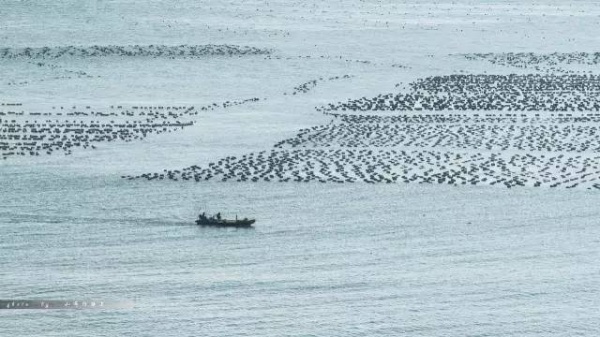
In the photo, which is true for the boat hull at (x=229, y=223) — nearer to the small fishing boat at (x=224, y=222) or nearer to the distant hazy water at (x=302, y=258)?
the small fishing boat at (x=224, y=222)

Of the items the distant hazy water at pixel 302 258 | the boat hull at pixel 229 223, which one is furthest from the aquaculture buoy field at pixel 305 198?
the boat hull at pixel 229 223

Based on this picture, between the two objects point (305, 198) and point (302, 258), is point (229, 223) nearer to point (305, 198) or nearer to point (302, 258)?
point (302, 258)

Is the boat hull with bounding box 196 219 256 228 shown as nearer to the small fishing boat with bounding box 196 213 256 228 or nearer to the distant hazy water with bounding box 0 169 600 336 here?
the small fishing boat with bounding box 196 213 256 228

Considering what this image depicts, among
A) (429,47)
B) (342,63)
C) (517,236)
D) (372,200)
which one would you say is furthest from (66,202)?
(429,47)

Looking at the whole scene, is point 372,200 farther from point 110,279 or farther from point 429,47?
point 429,47

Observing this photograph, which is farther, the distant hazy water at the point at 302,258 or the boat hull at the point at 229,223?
the boat hull at the point at 229,223

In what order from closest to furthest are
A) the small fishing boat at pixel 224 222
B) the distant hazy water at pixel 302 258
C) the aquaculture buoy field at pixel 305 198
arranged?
the distant hazy water at pixel 302 258 → the aquaculture buoy field at pixel 305 198 → the small fishing boat at pixel 224 222

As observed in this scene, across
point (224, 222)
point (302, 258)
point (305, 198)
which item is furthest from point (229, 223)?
point (305, 198)
